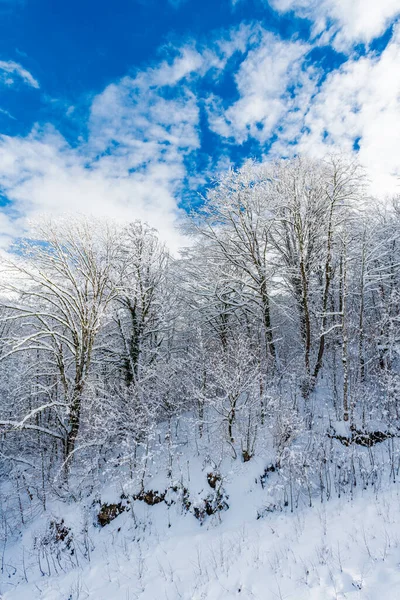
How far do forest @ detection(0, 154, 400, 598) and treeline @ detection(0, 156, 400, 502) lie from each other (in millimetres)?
97

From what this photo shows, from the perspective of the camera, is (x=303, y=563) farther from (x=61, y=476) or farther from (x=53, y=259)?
(x=53, y=259)

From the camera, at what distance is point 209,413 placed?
14445 millimetres

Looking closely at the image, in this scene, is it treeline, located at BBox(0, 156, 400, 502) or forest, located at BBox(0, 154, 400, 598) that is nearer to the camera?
forest, located at BBox(0, 154, 400, 598)

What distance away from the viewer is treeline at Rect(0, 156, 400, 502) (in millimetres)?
11781

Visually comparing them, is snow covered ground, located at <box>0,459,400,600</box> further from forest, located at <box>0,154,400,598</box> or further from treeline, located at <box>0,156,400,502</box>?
treeline, located at <box>0,156,400,502</box>

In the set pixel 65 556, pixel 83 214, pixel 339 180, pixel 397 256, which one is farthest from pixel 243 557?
pixel 397 256

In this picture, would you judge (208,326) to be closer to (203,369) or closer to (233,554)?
(203,369)

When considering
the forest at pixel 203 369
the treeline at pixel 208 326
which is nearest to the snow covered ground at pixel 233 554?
the forest at pixel 203 369

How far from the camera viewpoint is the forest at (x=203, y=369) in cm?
1020

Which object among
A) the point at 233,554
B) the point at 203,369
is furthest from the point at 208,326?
the point at 233,554

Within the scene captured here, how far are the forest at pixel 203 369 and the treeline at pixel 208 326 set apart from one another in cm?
10

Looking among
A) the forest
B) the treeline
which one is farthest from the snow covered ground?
the treeline

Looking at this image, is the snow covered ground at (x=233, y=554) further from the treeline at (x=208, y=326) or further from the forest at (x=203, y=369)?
the treeline at (x=208, y=326)

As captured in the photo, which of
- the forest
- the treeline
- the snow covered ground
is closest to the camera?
the snow covered ground
